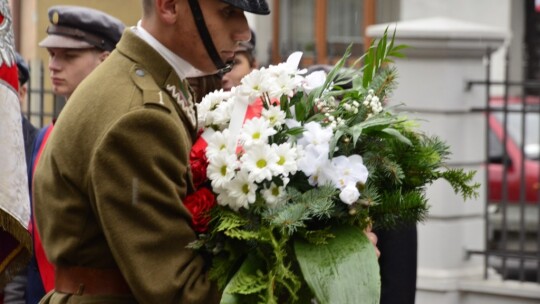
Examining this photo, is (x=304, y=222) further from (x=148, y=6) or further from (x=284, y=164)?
(x=148, y=6)

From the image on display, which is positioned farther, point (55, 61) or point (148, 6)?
point (55, 61)

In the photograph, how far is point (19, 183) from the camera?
331 centimetres

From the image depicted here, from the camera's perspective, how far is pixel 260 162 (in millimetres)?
2996

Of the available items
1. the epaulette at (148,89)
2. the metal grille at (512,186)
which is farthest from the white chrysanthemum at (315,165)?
the metal grille at (512,186)

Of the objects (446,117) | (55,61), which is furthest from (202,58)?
(446,117)

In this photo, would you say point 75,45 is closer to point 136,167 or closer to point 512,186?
point 136,167

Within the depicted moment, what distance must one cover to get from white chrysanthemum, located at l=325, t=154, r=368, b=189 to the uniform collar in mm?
436

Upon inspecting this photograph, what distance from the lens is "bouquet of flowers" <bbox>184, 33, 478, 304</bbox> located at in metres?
2.91

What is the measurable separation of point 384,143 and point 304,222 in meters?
0.33

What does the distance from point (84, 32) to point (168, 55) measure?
1.97 meters

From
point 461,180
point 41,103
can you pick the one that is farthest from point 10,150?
point 41,103

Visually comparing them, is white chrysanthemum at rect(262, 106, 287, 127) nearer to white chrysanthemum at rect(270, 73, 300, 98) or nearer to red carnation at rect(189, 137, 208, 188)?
white chrysanthemum at rect(270, 73, 300, 98)

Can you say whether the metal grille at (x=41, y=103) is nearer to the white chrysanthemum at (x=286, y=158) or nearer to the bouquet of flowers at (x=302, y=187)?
the bouquet of flowers at (x=302, y=187)

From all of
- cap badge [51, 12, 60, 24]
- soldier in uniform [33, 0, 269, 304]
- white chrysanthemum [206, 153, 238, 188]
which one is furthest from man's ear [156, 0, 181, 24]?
cap badge [51, 12, 60, 24]
